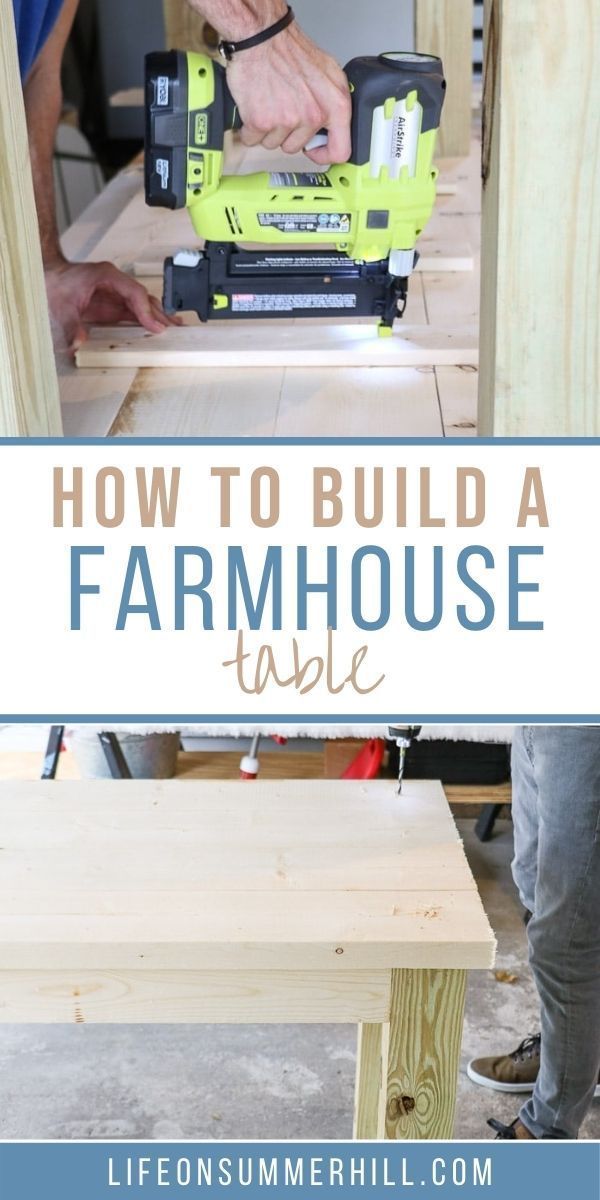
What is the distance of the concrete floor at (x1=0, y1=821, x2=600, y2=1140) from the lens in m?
2.11

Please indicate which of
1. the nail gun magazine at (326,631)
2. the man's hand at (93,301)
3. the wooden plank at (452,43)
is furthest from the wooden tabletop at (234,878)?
the wooden plank at (452,43)

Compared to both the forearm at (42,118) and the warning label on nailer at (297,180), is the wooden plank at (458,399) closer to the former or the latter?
the warning label on nailer at (297,180)

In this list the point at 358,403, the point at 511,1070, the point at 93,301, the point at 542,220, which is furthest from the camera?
the point at 93,301

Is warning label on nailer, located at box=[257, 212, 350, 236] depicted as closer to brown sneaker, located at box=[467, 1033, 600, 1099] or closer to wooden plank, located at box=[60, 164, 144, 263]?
wooden plank, located at box=[60, 164, 144, 263]

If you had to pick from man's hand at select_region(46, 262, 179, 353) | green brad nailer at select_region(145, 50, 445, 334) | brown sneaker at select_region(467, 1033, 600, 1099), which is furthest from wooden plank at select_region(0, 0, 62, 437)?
brown sneaker at select_region(467, 1033, 600, 1099)

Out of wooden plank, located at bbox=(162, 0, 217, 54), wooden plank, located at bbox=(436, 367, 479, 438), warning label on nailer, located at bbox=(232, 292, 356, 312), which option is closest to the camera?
wooden plank, located at bbox=(436, 367, 479, 438)

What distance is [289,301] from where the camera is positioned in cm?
221

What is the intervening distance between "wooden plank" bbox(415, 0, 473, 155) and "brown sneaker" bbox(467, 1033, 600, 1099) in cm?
270

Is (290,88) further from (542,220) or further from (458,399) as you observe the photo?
(542,220)

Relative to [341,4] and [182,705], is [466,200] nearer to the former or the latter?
[182,705]

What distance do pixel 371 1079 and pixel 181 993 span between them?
1.40 ft

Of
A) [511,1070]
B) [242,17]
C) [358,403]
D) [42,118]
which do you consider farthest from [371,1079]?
[42,118]
